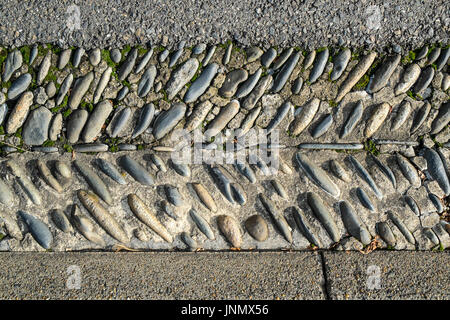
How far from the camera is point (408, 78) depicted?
5.97 ft

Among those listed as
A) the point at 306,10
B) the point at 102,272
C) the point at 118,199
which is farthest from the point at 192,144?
the point at 306,10

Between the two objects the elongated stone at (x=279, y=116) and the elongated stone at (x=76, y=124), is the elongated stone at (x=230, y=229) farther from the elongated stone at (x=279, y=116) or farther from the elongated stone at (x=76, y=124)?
the elongated stone at (x=76, y=124)

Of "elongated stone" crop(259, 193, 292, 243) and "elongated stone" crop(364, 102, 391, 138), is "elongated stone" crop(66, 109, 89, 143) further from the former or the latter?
"elongated stone" crop(364, 102, 391, 138)

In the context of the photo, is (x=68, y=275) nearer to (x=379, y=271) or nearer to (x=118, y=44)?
(x=118, y=44)

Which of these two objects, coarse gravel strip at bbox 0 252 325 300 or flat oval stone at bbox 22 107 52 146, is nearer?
coarse gravel strip at bbox 0 252 325 300

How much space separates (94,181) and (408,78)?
143 centimetres

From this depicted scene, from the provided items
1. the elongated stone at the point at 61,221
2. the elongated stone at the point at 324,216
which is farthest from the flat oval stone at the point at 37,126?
the elongated stone at the point at 324,216

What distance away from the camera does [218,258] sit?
5.78ft

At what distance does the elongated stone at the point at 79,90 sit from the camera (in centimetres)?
184

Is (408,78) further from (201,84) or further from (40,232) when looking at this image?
(40,232)

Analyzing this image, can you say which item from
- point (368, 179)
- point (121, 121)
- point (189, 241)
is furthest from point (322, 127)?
point (121, 121)

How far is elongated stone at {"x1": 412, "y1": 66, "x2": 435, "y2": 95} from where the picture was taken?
182cm

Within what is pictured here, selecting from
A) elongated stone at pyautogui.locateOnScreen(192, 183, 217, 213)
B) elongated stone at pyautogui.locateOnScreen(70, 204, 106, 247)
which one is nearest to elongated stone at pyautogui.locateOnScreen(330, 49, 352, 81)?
elongated stone at pyautogui.locateOnScreen(192, 183, 217, 213)

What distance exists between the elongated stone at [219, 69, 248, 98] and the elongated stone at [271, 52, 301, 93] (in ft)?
0.45
